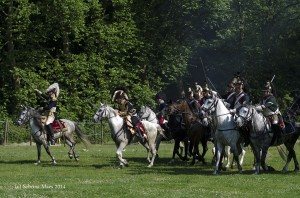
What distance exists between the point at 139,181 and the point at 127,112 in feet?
23.4

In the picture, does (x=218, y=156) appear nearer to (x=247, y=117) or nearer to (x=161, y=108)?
(x=247, y=117)

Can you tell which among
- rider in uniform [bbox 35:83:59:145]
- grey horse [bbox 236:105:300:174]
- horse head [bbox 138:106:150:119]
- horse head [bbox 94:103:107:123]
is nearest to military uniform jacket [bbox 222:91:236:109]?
grey horse [bbox 236:105:300:174]

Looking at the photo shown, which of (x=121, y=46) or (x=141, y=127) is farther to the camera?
(x=121, y=46)

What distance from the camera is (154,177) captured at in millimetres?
23922

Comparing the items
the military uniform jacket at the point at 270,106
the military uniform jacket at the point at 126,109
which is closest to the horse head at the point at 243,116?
the military uniform jacket at the point at 270,106

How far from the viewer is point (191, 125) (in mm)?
30016

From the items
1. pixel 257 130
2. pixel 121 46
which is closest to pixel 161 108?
pixel 257 130

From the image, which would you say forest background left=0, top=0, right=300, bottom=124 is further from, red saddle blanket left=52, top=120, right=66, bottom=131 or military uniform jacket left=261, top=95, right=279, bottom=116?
military uniform jacket left=261, top=95, right=279, bottom=116

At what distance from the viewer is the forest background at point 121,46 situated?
Answer: 2276 inches

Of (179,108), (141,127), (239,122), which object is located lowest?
(141,127)

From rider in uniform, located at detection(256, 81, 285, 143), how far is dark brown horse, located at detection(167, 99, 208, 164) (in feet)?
16.6

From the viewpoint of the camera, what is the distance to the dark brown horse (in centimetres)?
2986

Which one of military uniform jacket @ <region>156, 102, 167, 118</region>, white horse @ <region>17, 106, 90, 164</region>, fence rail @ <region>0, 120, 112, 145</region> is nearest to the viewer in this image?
white horse @ <region>17, 106, 90, 164</region>

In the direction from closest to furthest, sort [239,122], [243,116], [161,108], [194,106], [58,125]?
[239,122], [243,116], [194,106], [58,125], [161,108]
